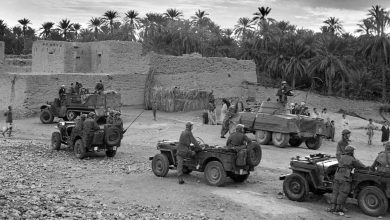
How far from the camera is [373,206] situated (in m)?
10.8

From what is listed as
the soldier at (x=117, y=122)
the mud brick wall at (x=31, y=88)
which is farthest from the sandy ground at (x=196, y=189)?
the mud brick wall at (x=31, y=88)

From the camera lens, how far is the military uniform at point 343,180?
10.8 m

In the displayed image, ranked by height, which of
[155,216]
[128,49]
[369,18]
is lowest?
[155,216]

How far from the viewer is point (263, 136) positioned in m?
20.8

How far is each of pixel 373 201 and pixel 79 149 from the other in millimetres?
9109

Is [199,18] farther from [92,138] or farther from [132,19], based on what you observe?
[92,138]

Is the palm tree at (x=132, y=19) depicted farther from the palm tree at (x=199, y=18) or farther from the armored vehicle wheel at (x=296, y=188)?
the armored vehicle wheel at (x=296, y=188)

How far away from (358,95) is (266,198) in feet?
113

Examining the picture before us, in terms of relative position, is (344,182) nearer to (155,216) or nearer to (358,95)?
(155,216)

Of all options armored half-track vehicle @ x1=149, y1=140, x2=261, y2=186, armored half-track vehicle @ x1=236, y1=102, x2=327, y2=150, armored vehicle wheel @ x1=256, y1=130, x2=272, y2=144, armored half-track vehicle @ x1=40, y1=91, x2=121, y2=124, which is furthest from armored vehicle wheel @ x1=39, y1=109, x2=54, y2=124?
armored half-track vehicle @ x1=149, y1=140, x2=261, y2=186

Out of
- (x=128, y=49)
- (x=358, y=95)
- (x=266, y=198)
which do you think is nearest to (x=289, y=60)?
(x=358, y=95)

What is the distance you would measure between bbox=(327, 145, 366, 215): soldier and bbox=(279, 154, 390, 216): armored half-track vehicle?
208 millimetres

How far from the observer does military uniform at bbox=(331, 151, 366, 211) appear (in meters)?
10.8

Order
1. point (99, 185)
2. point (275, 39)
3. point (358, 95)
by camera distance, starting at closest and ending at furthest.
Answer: point (99, 185) < point (358, 95) < point (275, 39)
